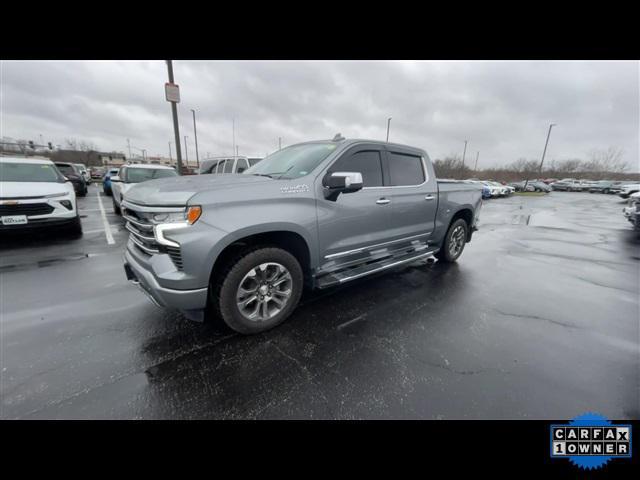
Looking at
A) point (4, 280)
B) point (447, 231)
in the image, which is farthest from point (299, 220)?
point (4, 280)

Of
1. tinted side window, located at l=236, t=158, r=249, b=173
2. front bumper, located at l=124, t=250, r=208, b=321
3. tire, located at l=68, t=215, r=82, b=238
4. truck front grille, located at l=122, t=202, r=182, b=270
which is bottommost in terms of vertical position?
tire, located at l=68, t=215, r=82, b=238

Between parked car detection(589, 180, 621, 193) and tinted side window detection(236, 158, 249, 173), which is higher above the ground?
tinted side window detection(236, 158, 249, 173)

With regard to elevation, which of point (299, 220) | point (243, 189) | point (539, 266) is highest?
point (243, 189)

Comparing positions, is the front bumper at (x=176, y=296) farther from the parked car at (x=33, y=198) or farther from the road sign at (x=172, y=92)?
the road sign at (x=172, y=92)

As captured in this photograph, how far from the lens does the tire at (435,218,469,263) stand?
4914mm

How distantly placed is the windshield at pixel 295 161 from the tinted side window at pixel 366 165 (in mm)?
224

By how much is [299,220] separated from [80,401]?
84.6 inches

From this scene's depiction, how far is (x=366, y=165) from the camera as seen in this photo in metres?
3.42

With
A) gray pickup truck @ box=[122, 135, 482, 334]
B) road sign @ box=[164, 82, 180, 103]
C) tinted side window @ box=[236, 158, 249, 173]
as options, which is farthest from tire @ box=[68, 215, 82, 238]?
tinted side window @ box=[236, 158, 249, 173]

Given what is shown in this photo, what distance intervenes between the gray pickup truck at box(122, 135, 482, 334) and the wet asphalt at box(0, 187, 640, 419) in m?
0.46

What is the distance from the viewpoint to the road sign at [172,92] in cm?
959

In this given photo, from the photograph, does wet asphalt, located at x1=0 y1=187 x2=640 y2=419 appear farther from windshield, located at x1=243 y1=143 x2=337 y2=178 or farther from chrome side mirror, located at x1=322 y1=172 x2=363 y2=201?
windshield, located at x1=243 y1=143 x2=337 y2=178
